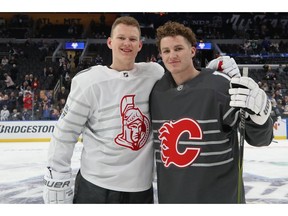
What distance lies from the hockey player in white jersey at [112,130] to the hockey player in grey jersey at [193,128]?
8cm

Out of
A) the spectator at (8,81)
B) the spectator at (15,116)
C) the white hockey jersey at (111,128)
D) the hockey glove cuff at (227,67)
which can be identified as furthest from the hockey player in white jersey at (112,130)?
the spectator at (8,81)

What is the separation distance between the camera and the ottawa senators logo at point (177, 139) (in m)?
1.64

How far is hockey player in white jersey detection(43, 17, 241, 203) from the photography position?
169 centimetres

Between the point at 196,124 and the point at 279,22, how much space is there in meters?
15.8

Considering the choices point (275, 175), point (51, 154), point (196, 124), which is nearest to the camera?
point (196, 124)

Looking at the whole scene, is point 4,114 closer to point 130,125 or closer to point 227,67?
point 130,125

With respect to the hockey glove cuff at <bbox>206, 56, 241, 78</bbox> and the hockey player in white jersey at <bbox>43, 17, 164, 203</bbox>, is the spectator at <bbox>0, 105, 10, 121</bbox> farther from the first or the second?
the hockey glove cuff at <bbox>206, 56, 241, 78</bbox>

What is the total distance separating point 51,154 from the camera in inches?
68.6

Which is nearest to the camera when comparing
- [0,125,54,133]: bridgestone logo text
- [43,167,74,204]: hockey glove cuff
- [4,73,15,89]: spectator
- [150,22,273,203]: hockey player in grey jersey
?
[150,22,273,203]: hockey player in grey jersey

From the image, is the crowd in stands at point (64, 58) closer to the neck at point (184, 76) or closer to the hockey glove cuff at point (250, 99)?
the neck at point (184, 76)

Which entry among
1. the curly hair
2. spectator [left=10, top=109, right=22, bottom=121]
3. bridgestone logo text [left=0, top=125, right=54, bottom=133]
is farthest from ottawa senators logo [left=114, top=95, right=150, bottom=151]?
spectator [left=10, top=109, right=22, bottom=121]

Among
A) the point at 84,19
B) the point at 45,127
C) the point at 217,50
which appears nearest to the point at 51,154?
the point at 45,127

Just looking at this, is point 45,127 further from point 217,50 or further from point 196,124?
point 217,50

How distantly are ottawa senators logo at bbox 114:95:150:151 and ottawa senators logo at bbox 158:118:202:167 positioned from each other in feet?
0.32
